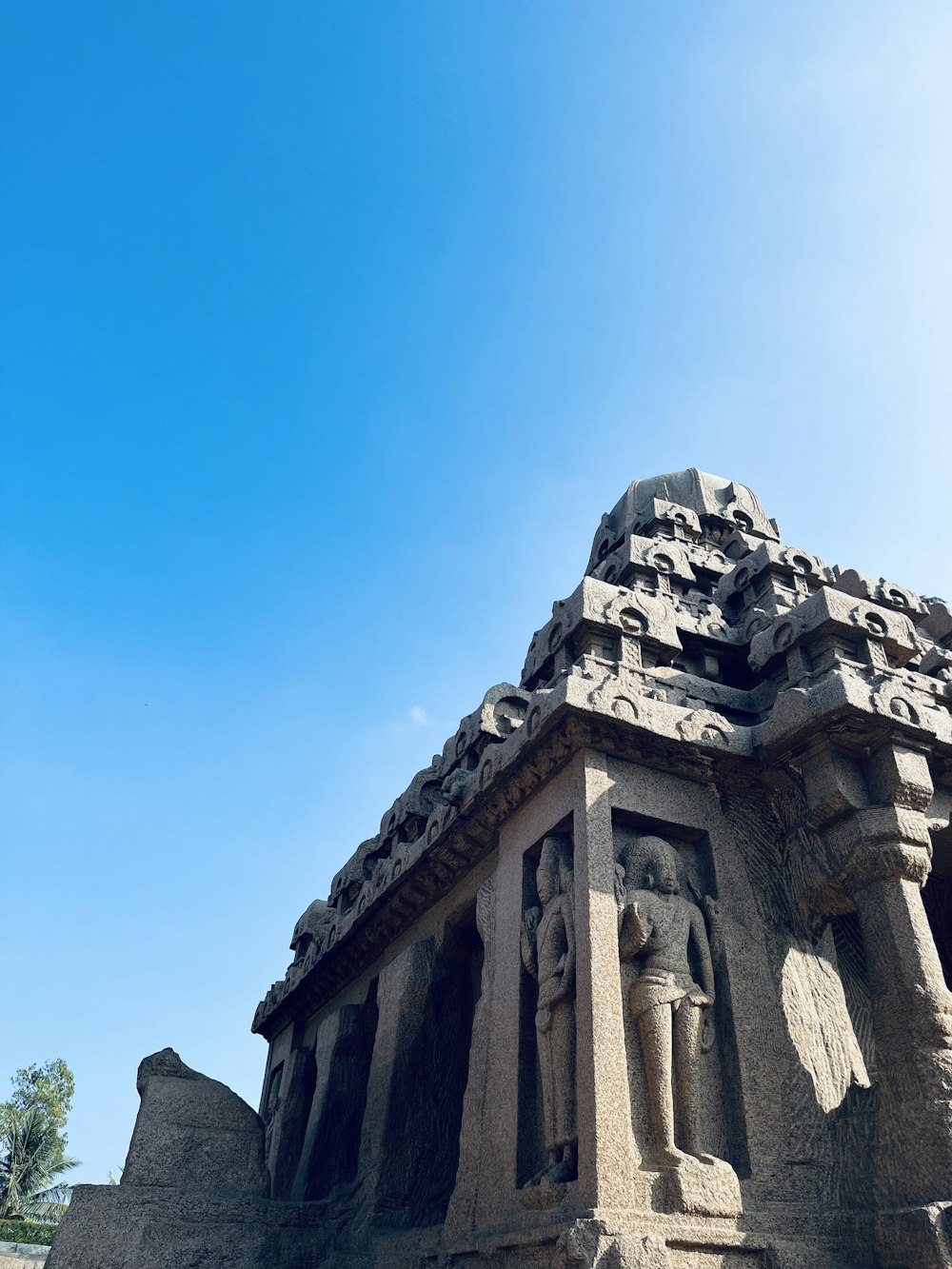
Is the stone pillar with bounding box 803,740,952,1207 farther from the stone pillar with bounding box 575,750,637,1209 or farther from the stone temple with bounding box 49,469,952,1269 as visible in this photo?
the stone pillar with bounding box 575,750,637,1209

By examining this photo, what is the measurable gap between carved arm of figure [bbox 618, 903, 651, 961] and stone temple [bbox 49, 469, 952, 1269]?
0.08 ft

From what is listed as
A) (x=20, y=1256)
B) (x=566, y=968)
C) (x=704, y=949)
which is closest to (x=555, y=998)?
(x=566, y=968)

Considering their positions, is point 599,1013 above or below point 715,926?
below

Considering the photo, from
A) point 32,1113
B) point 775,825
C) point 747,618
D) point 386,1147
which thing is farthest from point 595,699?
point 32,1113

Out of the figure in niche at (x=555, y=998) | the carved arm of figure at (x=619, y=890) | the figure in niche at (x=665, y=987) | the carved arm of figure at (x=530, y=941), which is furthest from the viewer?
the carved arm of figure at (x=530, y=941)

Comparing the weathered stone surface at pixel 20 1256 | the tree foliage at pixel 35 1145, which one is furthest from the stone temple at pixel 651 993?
the tree foliage at pixel 35 1145

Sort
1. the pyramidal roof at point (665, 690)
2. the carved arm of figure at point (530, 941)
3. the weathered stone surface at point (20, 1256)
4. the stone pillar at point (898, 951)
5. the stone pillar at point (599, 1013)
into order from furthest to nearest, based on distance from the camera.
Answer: the weathered stone surface at point (20, 1256) < the pyramidal roof at point (665, 690) < the carved arm of figure at point (530, 941) < the stone pillar at point (898, 951) < the stone pillar at point (599, 1013)

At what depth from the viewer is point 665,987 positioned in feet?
23.0

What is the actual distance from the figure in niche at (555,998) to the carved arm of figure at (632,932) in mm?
392

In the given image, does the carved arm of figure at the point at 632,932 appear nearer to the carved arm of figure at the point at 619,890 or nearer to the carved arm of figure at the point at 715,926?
the carved arm of figure at the point at 619,890

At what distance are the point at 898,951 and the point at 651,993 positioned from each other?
1839 mm

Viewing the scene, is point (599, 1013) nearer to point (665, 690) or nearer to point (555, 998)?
point (555, 998)

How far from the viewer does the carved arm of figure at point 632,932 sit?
716 centimetres

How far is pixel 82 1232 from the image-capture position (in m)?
8.16
